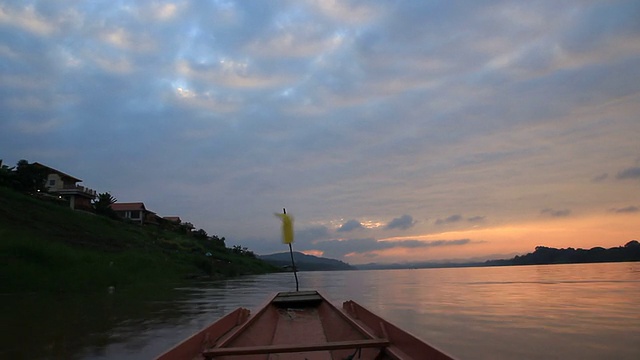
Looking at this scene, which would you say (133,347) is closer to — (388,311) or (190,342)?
(190,342)

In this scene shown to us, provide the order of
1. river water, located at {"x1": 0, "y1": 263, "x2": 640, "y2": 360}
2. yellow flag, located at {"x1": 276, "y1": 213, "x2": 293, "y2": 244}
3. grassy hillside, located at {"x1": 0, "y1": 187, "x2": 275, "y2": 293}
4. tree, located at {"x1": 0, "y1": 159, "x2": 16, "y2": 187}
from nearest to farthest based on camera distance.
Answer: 1. river water, located at {"x1": 0, "y1": 263, "x2": 640, "y2": 360}
2. yellow flag, located at {"x1": 276, "y1": 213, "x2": 293, "y2": 244}
3. grassy hillside, located at {"x1": 0, "y1": 187, "x2": 275, "y2": 293}
4. tree, located at {"x1": 0, "y1": 159, "x2": 16, "y2": 187}

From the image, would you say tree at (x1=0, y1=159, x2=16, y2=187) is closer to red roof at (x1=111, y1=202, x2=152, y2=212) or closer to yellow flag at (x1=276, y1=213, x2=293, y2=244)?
red roof at (x1=111, y1=202, x2=152, y2=212)

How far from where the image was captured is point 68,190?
48.3m

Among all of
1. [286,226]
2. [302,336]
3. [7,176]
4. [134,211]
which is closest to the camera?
[302,336]

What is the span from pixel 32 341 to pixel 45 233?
25428 mm

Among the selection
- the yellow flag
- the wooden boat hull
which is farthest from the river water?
the yellow flag

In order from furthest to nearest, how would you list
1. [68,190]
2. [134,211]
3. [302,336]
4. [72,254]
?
[134,211] < [68,190] < [72,254] < [302,336]

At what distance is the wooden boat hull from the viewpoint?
4672mm

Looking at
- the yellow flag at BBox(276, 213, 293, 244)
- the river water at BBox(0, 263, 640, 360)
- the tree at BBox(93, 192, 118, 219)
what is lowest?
the river water at BBox(0, 263, 640, 360)

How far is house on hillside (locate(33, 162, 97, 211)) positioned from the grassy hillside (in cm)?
718

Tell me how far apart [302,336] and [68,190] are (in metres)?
50.0

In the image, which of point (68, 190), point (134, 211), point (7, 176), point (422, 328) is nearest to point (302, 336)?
point (422, 328)

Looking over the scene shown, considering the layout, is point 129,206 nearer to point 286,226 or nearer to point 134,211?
point 134,211

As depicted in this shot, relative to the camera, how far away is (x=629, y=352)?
8.67 meters
